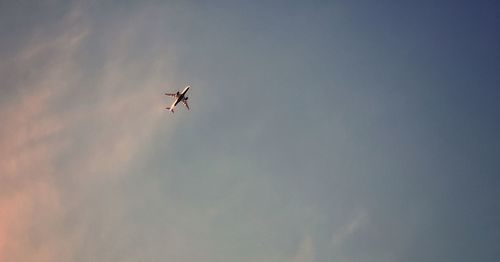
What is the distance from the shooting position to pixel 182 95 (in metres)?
138
